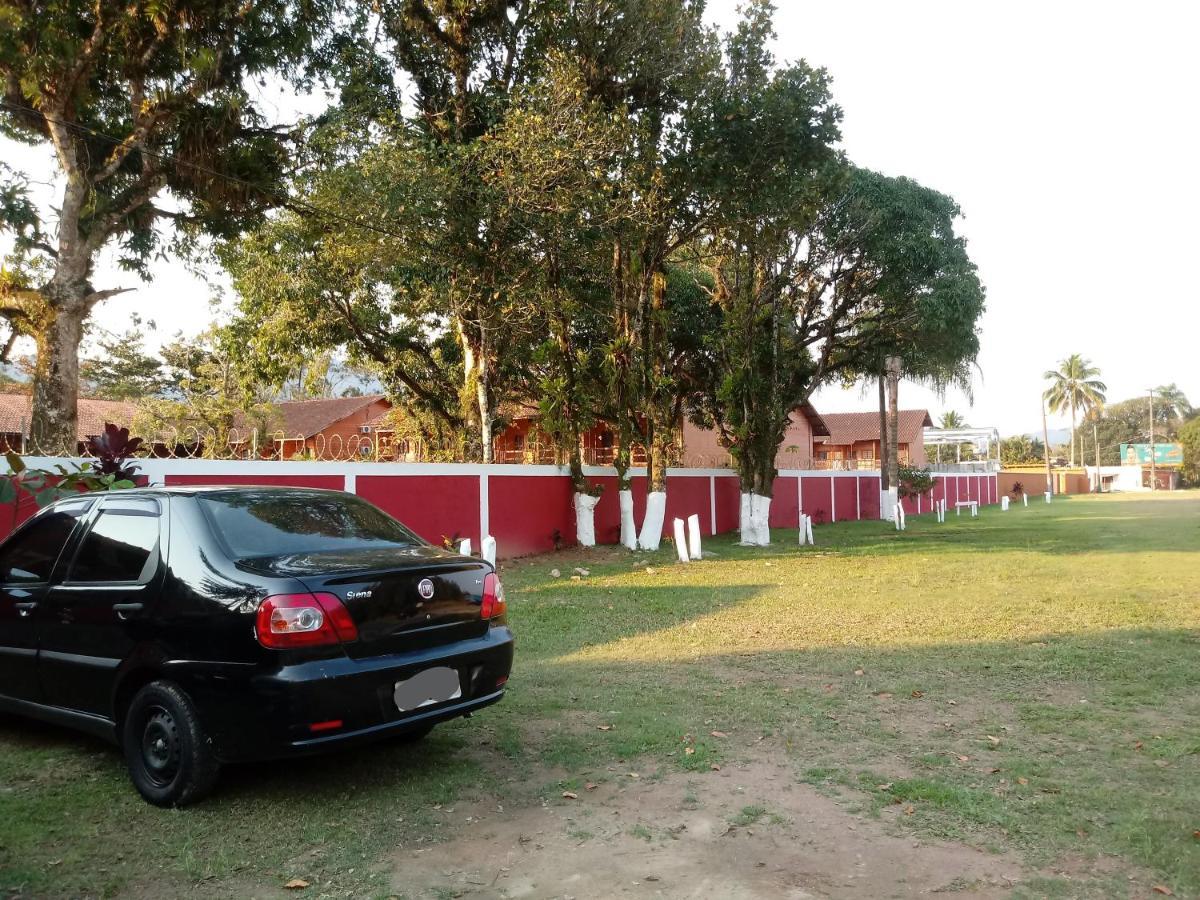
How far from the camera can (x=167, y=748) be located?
164 inches

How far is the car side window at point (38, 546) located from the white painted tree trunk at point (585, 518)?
45.1 feet

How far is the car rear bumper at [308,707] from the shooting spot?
151 inches

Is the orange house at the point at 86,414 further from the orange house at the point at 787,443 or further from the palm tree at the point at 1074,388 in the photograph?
the palm tree at the point at 1074,388

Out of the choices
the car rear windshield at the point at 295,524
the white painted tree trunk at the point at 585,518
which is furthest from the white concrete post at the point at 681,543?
the car rear windshield at the point at 295,524

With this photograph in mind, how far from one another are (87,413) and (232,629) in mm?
37391

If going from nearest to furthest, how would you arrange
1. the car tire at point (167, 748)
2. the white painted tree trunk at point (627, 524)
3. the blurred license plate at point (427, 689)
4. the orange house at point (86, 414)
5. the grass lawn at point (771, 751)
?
the grass lawn at point (771, 751) → the car tire at point (167, 748) → the blurred license plate at point (427, 689) → the white painted tree trunk at point (627, 524) → the orange house at point (86, 414)

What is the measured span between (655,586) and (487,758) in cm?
806

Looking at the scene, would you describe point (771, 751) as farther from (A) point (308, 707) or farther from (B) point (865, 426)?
(B) point (865, 426)

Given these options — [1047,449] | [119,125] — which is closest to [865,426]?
[1047,449]

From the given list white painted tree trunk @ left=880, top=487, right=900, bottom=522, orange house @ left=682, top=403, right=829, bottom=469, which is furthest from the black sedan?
white painted tree trunk @ left=880, top=487, right=900, bottom=522

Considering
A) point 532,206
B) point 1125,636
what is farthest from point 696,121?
point 1125,636

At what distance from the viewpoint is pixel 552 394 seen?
17828 millimetres

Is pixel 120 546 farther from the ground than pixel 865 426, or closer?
closer

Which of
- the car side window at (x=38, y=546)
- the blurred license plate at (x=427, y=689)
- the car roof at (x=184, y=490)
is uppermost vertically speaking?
the car roof at (x=184, y=490)
